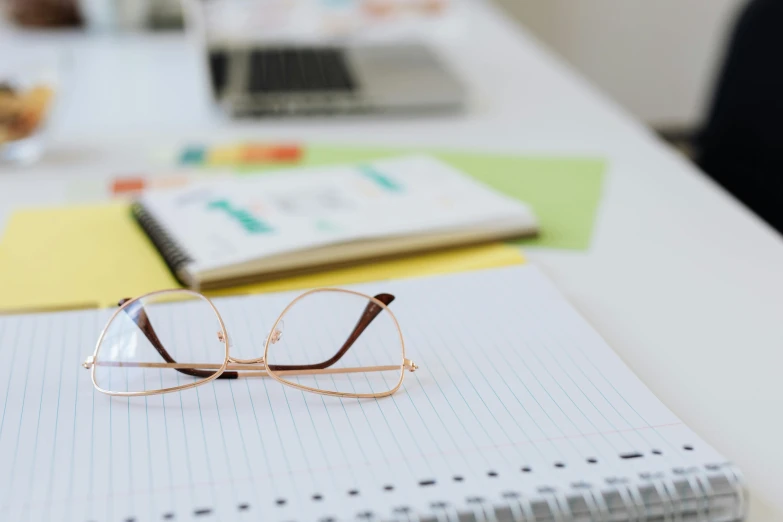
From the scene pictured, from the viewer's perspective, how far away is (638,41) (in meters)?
2.48

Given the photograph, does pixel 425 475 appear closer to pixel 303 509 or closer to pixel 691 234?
pixel 303 509

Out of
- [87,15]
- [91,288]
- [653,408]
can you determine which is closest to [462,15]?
[87,15]

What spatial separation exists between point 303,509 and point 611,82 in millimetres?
2381

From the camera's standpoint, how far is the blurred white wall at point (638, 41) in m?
2.42

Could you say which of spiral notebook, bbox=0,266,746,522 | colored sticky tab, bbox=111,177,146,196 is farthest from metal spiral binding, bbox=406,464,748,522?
colored sticky tab, bbox=111,177,146,196

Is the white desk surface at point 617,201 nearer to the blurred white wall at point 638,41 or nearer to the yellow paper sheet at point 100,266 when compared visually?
the yellow paper sheet at point 100,266

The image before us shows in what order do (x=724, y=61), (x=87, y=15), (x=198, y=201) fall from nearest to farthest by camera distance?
(x=198, y=201) → (x=724, y=61) → (x=87, y=15)

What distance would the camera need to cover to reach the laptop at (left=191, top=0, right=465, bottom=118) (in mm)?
1028

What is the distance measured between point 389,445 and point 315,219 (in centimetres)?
30

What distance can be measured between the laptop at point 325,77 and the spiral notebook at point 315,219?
25 cm

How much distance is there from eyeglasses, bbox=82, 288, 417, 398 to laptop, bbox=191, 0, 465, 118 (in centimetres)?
52

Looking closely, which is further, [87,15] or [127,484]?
[87,15]

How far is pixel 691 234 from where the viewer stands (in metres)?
0.71

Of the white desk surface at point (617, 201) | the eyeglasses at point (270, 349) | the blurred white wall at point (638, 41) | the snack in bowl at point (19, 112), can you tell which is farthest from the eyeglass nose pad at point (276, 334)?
the blurred white wall at point (638, 41)
